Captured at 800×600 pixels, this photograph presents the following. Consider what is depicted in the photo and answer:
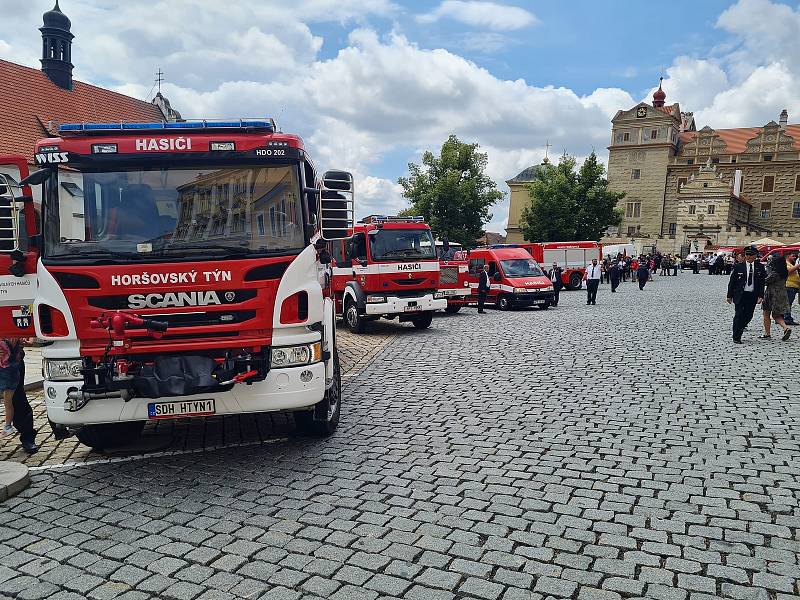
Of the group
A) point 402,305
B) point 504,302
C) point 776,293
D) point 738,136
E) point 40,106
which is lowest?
point 504,302

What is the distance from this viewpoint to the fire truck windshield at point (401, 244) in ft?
50.8

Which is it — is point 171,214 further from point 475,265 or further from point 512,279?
point 475,265

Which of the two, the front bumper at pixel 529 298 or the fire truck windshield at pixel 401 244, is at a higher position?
the fire truck windshield at pixel 401 244

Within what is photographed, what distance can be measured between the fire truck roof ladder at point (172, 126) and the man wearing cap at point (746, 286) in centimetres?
1052

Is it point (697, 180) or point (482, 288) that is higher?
point (697, 180)

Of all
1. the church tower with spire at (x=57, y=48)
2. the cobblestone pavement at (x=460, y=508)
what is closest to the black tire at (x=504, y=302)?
the cobblestone pavement at (x=460, y=508)

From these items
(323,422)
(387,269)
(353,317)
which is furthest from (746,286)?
(323,422)

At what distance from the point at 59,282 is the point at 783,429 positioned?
7.24m

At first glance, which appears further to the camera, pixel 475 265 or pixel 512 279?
pixel 475 265

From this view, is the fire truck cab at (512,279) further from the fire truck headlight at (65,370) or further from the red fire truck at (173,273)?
the fire truck headlight at (65,370)

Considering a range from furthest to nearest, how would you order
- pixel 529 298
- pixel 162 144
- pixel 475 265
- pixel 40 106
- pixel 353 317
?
pixel 40 106 < pixel 475 265 < pixel 529 298 < pixel 353 317 < pixel 162 144

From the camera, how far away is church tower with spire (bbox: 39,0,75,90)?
3234 cm

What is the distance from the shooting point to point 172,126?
5.73 m

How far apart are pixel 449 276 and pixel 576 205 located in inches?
1357
